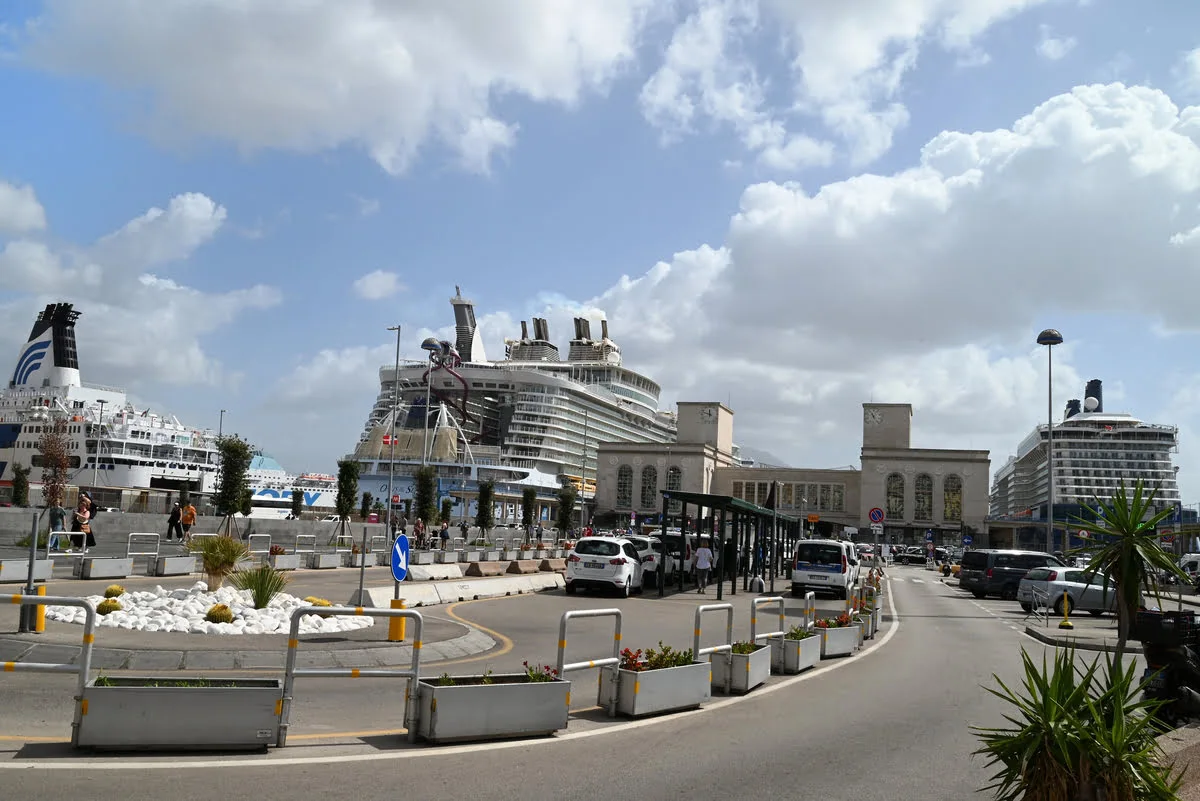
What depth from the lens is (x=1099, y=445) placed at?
4134 inches

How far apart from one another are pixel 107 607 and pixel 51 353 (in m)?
84.8

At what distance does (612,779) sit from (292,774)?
2.20 meters

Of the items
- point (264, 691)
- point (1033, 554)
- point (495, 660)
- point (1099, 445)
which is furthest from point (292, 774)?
point (1099, 445)

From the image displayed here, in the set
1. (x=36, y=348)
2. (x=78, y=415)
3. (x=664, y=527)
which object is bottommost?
(x=664, y=527)

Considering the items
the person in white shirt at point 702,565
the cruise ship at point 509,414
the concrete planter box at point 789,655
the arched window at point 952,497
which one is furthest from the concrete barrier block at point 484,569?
the arched window at point 952,497

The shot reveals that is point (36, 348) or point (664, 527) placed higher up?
point (36, 348)

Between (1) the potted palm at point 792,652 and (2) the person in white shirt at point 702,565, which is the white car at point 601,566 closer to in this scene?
(2) the person in white shirt at point 702,565

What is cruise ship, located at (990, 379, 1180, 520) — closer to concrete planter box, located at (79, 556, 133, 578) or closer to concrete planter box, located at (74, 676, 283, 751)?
concrete planter box, located at (79, 556, 133, 578)

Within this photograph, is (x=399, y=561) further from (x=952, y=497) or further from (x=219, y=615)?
(x=952, y=497)

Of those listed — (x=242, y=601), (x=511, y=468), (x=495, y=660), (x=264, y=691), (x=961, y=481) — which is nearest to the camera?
(x=264, y=691)

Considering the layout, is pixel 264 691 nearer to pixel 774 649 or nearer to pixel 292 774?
pixel 292 774

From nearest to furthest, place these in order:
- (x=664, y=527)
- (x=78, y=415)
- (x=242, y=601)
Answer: (x=242, y=601) → (x=664, y=527) → (x=78, y=415)

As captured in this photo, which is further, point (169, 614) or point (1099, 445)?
point (1099, 445)

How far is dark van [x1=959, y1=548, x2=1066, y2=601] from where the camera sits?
3209 centimetres
